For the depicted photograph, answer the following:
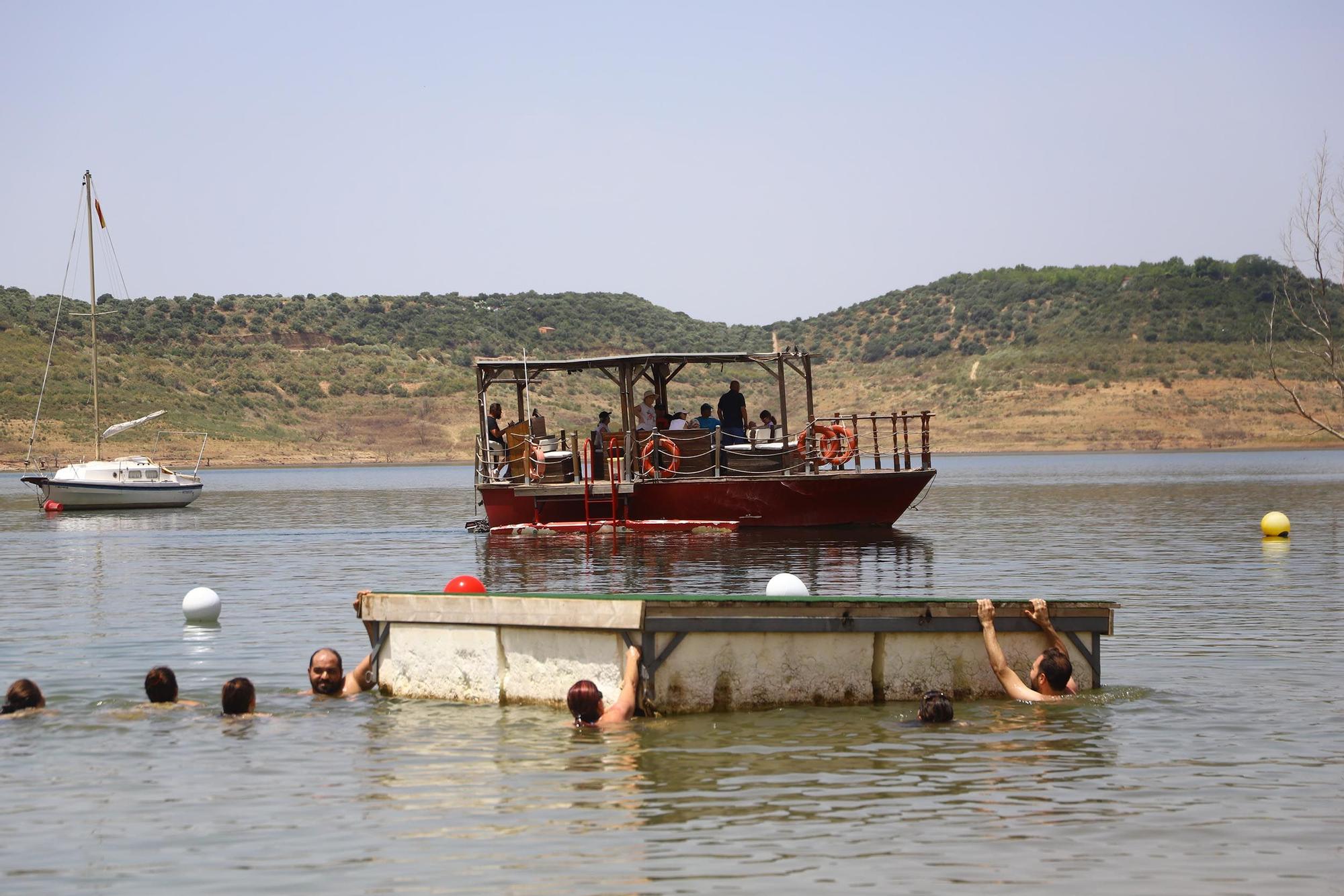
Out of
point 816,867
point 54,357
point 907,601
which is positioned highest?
point 54,357

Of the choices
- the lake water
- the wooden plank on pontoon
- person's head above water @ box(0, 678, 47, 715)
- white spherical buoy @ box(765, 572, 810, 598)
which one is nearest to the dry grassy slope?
the lake water

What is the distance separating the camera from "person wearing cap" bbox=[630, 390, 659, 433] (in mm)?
30297

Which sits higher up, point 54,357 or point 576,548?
point 54,357

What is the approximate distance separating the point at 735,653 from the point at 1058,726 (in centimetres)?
234

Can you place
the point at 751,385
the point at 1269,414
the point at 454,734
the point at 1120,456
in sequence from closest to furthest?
1. the point at 454,734
2. the point at 1120,456
3. the point at 1269,414
4. the point at 751,385

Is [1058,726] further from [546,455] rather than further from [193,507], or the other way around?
[193,507]

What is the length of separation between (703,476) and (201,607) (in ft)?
44.1

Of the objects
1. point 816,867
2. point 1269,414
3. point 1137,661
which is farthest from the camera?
point 1269,414

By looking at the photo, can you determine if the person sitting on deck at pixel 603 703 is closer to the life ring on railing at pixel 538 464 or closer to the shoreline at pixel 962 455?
the life ring on railing at pixel 538 464

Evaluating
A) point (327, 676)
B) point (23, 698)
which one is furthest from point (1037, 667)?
point (23, 698)

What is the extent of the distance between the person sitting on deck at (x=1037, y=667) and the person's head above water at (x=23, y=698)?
24.1 ft

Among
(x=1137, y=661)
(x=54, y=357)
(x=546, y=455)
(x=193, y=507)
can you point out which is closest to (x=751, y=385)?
(x=54, y=357)

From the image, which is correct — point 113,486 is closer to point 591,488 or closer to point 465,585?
point 591,488

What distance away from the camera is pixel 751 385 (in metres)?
110
